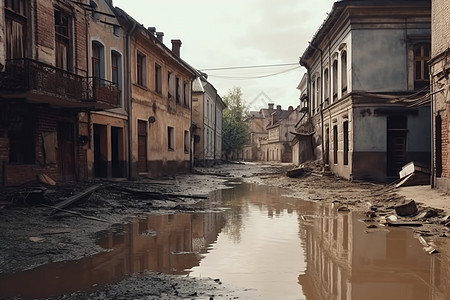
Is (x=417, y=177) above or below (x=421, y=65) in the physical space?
below

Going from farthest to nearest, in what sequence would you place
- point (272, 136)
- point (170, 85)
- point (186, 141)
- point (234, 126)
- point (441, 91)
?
point (272, 136) → point (234, 126) → point (186, 141) → point (170, 85) → point (441, 91)

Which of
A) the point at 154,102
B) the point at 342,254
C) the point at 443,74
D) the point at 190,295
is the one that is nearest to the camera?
the point at 190,295

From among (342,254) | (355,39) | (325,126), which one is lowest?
(342,254)

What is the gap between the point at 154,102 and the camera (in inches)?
803

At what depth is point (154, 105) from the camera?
802 inches

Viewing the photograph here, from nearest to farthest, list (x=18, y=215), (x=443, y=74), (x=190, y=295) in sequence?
(x=190, y=295), (x=18, y=215), (x=443, y=74)

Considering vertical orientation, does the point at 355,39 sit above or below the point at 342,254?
above

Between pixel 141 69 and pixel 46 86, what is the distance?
30.6 ft

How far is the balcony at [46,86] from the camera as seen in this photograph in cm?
952

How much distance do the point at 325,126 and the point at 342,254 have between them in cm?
1858

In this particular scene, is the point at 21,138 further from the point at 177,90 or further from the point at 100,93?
the point at 177,90

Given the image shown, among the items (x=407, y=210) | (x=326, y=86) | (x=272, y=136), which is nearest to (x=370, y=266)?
(x=407, y=210)

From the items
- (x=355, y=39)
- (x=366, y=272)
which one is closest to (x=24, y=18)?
(x=366, y=272)

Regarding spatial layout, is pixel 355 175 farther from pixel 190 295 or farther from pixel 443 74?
pixel 190 295
